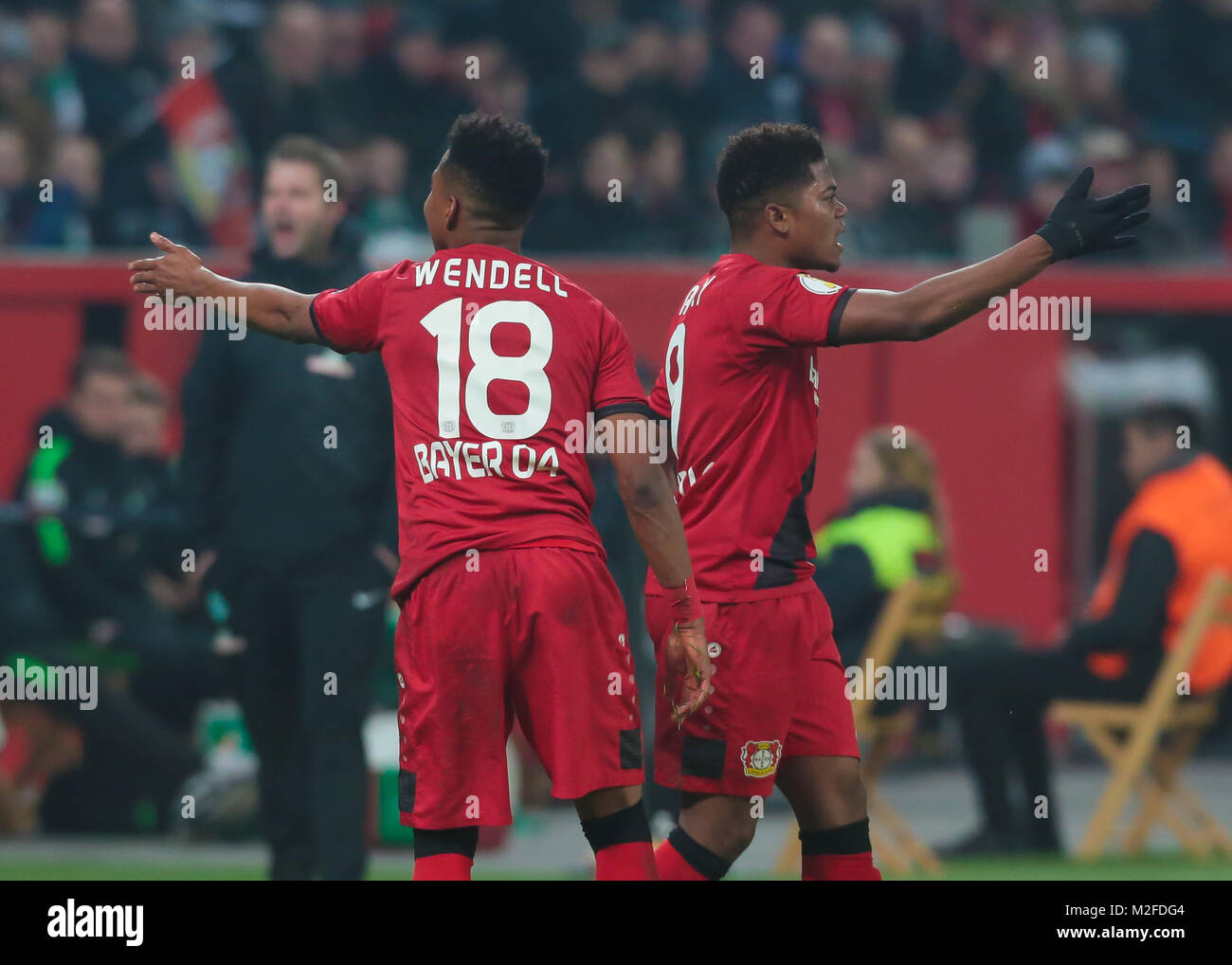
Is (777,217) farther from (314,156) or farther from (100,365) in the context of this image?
(100,365)

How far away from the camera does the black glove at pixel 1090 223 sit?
4516 millimetres

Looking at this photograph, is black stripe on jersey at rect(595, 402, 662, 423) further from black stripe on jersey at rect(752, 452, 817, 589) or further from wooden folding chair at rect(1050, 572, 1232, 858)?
wooden folding chair at rect(1050, 572, 1232, 858)

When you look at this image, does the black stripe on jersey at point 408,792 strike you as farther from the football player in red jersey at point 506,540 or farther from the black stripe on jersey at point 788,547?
the black stripe on jersey at point 788,547

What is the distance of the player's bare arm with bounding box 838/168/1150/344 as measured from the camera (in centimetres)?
452

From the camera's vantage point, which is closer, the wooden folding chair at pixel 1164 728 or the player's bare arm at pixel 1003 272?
the player's bare arm at pixel 1003 272

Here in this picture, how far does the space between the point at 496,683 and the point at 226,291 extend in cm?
119

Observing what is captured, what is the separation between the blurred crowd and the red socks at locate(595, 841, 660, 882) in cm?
617

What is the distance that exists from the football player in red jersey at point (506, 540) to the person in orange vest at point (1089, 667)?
13.8 feet

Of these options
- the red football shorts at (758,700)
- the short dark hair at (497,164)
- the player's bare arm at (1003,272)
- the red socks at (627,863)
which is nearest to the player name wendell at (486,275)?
the short dark hair at (497,164)

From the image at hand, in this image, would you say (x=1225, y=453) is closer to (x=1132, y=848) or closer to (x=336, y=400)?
(x=1132, y=848)

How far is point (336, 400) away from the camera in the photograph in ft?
21.3

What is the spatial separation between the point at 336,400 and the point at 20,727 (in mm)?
3557

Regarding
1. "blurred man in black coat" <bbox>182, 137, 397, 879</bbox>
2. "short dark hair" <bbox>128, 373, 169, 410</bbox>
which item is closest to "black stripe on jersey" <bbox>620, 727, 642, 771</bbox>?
"blurred man in black coat" <bbox>182, 137, 397, 879</bbox>
